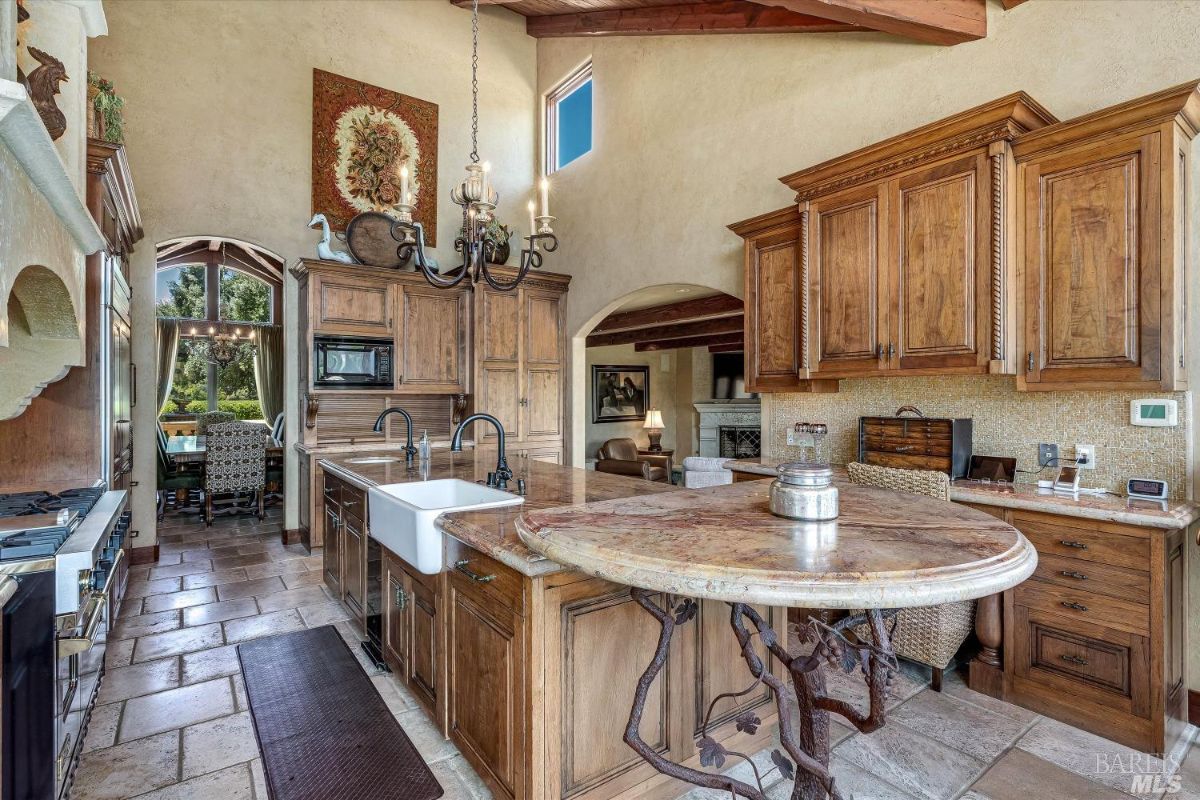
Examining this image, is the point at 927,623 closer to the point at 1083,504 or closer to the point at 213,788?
the point at 1083,504

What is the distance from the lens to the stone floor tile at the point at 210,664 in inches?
105

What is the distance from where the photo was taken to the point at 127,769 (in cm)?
200

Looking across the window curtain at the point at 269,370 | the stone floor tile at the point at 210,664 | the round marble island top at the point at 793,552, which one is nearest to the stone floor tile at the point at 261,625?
the stone floor tile at the point at 210,664

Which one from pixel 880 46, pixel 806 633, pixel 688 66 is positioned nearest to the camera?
pixel 806 633

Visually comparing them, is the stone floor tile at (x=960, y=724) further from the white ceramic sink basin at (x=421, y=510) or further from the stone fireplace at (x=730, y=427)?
the stone fireplace at (x=730, y=427)

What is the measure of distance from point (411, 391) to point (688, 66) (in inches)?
139

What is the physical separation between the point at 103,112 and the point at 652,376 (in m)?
8.35

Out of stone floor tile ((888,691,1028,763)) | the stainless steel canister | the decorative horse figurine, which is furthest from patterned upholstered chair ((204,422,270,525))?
stone floor tile ((888,691,1028,763))

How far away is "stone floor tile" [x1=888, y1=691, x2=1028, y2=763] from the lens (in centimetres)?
209

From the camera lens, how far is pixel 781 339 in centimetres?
335

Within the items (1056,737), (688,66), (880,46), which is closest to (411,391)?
(688,66)

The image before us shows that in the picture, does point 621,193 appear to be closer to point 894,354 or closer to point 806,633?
point 894,354

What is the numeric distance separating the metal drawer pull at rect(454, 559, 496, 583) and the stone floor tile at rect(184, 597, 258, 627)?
7.93 ft

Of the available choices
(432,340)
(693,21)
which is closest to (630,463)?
(432,340)
